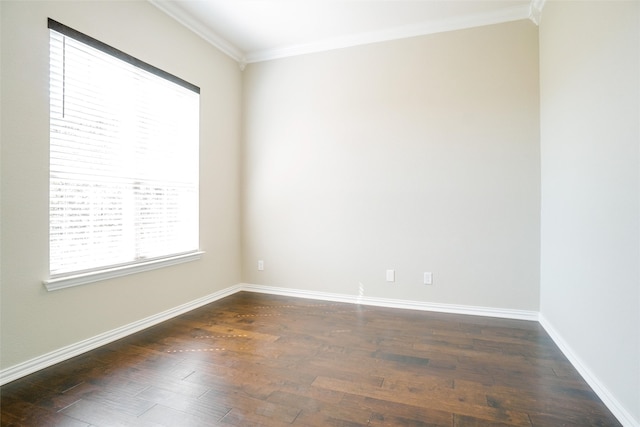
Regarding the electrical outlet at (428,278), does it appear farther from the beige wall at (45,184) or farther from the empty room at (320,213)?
the beige wall at (45,184)

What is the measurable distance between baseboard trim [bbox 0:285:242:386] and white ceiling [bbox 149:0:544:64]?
2.72m

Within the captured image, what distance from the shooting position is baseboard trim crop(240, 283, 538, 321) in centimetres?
307

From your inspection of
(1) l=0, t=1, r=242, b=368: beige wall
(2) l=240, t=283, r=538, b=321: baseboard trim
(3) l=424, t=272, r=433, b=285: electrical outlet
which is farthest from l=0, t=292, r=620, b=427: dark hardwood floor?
(3) l=424, t=272, r=433, b=285: electrical outlet

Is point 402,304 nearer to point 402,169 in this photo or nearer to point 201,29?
point 402,169

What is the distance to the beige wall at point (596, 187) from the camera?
153cm

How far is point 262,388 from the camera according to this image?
74.4 inches

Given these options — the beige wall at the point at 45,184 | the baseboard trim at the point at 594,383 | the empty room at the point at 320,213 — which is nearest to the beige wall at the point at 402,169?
the empty room at the point at 320,213

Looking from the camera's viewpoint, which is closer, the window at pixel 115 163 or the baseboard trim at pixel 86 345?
the baseboard trim at pixel 86 345

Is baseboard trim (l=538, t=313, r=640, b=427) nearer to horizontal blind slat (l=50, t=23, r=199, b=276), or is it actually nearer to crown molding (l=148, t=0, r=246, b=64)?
horizontal blind slat (l=50, t=23, r=199, b=276)

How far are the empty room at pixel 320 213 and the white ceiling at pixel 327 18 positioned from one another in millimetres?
25

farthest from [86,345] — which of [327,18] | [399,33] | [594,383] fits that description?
[399,33]

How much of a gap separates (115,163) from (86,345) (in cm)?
135

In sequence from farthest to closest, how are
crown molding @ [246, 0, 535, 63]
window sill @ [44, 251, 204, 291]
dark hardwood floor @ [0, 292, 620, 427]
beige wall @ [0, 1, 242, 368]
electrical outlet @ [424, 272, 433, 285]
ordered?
electrical outlet @ [424, 272, 433, 285] → crown molding @ [246, 0, 535, 63] → window sill @ [44, 251, 204, 291] → beige wall @ [0, 1, 242, 368] → dark hardwood floor @ [0, 292, 620, 427]

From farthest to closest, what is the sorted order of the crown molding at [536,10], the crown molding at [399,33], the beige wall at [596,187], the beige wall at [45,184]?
1. the crown molding at [399,33]
2. the crown molding at [536,10]
3. the beige wall at [45,184]
4. the beige wall at [596,187]
